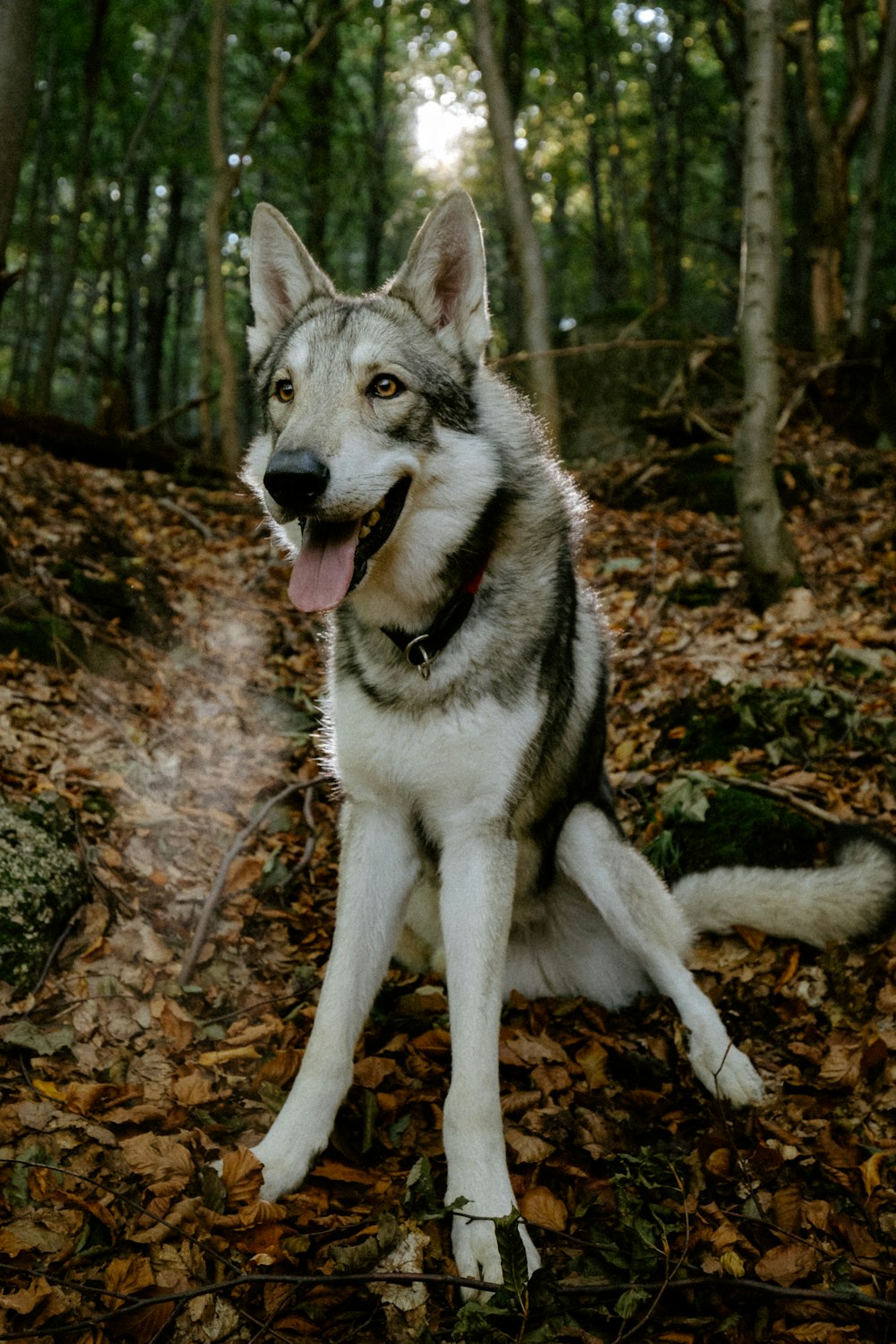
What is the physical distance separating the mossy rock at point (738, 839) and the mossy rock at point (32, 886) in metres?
2.47

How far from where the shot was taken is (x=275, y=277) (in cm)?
325

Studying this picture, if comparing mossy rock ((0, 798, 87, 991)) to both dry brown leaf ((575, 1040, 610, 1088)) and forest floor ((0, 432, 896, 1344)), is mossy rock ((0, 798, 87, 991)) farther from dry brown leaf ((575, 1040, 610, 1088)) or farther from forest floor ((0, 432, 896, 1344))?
dry brown leaf ((575, 1040, 610, 1088))

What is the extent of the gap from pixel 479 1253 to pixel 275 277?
3212 millimetres

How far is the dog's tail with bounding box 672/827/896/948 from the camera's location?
3.29 metres

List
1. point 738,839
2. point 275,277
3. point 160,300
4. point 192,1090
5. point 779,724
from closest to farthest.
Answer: point 192,1090 < point 275,277 < point 738,839 < point 779,724 < point 160,300

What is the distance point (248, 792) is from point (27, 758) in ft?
3.72

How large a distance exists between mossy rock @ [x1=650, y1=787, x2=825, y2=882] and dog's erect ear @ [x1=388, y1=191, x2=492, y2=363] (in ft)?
7.52

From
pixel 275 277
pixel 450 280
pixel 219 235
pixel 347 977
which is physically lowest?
pixel 347 977

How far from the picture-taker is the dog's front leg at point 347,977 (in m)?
2.60

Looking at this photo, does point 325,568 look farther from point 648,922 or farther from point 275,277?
point 648,922

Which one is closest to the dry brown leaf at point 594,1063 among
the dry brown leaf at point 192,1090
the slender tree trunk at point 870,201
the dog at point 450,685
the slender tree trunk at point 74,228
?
the dog at point 450,685

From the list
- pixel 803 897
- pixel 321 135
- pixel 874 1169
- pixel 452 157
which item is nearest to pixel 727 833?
pixel 803 897

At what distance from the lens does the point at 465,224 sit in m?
2.87

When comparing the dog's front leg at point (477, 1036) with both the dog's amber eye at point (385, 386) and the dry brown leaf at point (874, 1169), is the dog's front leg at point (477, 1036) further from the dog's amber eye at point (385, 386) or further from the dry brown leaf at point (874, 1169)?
the dog's amber eye at point (385, 386)
